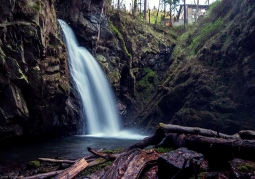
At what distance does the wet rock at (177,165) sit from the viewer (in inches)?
197

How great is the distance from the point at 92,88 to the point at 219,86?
1218 centimetres

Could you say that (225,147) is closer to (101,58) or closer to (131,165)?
(131,165)

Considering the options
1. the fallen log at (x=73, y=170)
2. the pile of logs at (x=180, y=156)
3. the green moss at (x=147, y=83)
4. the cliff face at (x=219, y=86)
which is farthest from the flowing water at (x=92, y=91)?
the fallen log at (x=73, y=170)

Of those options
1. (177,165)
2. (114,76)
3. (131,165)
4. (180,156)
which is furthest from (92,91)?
(177,165)

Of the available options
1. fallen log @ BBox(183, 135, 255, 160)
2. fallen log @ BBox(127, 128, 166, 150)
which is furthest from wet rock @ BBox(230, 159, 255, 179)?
fallen log @ BBox(127, 128, 166, 150)

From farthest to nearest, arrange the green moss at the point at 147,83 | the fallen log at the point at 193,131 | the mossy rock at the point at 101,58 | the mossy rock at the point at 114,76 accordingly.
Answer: the green moss at the point at 147,83
the mossy rock at the point at 101,58
the mossy rock at the point at 114,76
the fallen log at the point at 193,131

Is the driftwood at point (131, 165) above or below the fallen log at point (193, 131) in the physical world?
below

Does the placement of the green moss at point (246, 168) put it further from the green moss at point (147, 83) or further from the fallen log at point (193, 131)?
the green moss at point (147, 83)

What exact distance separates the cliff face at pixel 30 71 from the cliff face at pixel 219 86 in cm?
1106

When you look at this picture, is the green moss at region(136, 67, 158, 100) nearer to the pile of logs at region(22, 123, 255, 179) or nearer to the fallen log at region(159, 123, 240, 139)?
the fallen log at region(159, 123, 240, 139)

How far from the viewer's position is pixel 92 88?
24.7 metres

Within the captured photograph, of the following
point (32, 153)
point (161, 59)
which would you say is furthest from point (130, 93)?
point (32, 153)

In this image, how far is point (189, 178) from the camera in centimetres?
507

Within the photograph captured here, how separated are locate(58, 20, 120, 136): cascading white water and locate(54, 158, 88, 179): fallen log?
53.0ft
